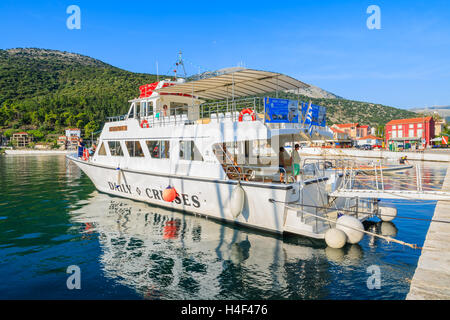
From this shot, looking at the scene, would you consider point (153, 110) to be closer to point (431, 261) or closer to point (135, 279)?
point (135, 279)

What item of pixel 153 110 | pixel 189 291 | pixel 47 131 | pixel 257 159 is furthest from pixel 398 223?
pixel 47 131

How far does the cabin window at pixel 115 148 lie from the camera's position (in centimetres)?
1323

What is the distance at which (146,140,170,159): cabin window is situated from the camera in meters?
11.0

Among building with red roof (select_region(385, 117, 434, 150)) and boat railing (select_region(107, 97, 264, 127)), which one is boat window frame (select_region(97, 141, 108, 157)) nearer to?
boat railing (select_region(107, 97, 264, 127))

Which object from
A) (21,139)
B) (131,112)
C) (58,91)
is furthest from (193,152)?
(58,91)

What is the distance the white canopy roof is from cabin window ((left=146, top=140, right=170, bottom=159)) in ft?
6.53

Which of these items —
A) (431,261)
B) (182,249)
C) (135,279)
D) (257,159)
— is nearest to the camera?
(431,261)

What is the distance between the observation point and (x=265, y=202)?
8.11 m

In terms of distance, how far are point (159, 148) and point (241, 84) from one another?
4016 millimetres

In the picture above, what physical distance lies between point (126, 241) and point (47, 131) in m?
111

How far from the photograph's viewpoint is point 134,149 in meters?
12.4

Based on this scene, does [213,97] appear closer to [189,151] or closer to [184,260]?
[189,151]

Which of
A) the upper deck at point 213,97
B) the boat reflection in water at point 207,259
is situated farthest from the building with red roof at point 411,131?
the boat reflection in water at point 207,259

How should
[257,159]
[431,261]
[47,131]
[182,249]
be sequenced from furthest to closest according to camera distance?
[47,131]
[257,159]
[182,249]
[431,261]
